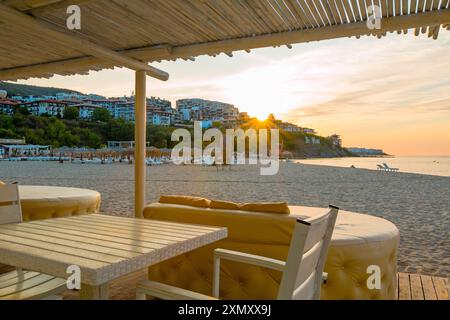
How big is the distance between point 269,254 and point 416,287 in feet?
5.08

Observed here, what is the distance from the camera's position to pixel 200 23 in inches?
158

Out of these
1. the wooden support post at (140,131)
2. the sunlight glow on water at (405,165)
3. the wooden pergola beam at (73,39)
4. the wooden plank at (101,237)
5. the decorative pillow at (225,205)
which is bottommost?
the sunlight glow on water at (405,165)

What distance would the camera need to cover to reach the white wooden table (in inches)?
50.0

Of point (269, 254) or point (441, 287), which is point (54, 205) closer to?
point (269, 254)

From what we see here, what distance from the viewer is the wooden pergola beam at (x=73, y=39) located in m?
3.48

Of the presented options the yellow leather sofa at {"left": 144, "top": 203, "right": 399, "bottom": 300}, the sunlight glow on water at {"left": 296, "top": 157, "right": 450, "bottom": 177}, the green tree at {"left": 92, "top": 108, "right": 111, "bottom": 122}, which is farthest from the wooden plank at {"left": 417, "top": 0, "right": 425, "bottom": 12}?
the green tree at {"left": 92, "top": 108, "right": 111, "bottom": 122}

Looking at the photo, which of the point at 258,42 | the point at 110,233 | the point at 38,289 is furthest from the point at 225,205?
the point at 258,42

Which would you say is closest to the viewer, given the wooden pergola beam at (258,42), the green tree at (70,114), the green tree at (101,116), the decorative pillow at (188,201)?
the decorative pillow at (188,201)

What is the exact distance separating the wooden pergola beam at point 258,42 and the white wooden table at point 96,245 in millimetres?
2929

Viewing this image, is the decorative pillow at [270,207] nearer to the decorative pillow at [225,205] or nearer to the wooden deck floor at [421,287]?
the decorative pillow at [225,205]

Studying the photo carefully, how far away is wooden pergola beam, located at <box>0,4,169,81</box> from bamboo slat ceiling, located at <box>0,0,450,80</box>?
4cm

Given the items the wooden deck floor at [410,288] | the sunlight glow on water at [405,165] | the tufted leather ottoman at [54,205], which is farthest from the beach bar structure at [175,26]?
the sunlight glow on water at [405,165]

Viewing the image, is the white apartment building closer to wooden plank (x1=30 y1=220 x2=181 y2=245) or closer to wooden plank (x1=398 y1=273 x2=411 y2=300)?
wooden plank (x1=398 y1=273 x2=411 y2=300)

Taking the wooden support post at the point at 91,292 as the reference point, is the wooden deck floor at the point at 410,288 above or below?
below
